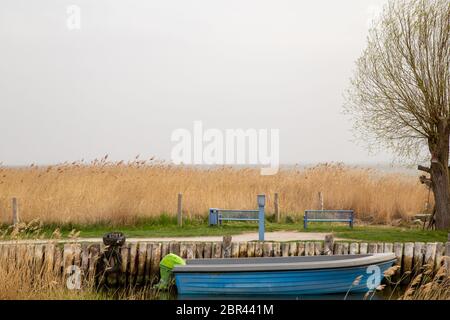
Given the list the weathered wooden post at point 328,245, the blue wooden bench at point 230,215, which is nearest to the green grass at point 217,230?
the blue wooden bench at point 230,215

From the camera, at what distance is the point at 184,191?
22766 mm

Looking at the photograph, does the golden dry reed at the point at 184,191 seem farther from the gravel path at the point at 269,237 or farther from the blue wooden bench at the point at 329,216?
the gravel path at the point at 269,237

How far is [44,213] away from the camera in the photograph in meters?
20.5

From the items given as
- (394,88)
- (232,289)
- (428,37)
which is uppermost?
(428,37)

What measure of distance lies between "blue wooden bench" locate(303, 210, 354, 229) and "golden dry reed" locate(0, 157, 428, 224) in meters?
2.44

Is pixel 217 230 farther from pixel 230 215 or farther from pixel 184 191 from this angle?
pixel 184 191

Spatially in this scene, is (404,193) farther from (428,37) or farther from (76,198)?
(76,198)

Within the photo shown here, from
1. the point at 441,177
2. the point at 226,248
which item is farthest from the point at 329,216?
the point at 226,248

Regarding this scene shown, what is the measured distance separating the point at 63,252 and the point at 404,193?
14.3 m

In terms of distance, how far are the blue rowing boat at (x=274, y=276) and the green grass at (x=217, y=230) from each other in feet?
13.2

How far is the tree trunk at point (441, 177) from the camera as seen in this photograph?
2055cm

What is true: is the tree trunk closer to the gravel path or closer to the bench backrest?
the bench backrest

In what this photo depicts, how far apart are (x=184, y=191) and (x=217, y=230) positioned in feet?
11.5
